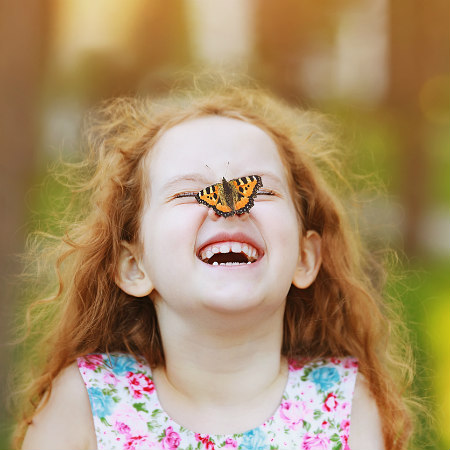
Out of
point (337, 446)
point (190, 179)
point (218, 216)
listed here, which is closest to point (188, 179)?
point (190, 179)

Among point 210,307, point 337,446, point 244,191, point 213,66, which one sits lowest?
point 337,446

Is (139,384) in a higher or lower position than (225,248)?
lower

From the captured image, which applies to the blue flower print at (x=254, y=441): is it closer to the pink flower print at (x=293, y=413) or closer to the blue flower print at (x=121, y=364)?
the pink flower print at (x=293, y=413)

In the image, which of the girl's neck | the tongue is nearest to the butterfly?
the tongue

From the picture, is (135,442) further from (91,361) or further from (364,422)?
(364,422)

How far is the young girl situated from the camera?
116cm

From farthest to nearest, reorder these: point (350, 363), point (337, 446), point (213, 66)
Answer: point (213, 66), point (350, 363), point (337, 446)

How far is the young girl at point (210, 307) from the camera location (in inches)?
45.6

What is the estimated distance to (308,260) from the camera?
1.34 m

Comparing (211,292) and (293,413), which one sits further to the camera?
(293,413)

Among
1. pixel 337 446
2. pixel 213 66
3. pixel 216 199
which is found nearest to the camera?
pixel 216 199

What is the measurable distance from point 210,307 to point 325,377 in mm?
332

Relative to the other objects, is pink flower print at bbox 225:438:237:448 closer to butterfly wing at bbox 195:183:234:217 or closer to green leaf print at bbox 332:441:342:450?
green leaf print at bbox 332:441:342:450

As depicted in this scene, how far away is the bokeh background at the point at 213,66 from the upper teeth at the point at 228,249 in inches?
24.7
